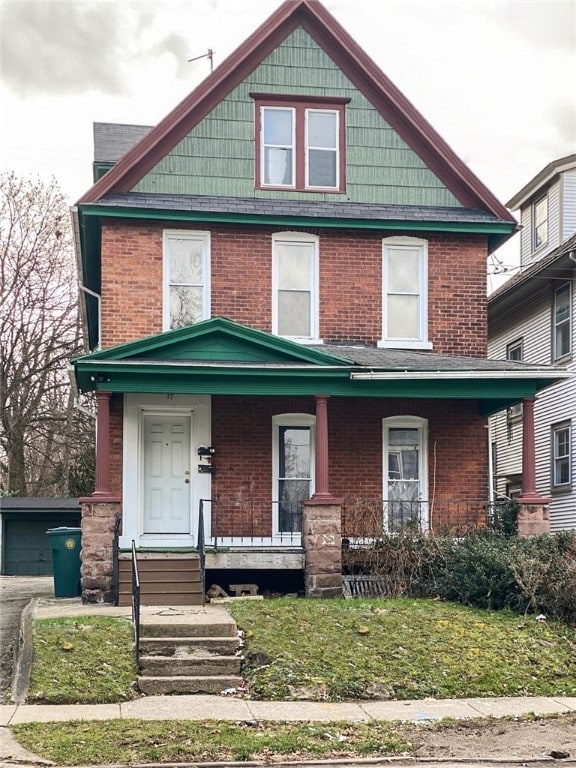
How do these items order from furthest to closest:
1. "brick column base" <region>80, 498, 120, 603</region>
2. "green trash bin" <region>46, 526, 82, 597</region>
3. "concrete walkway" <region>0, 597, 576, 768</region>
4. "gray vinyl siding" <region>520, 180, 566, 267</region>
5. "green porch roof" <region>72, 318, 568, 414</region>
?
"gray vinyl siding" <region>520, 180, 566, 267</region>
"green trash bin" <region>46, 526, 82, 597</region>
"green porch roof" <region>72, 318, 568, 414</region>
"brick column base" <region>80, 498, 120, 603</region>
"concrete walkway" <region>0, 597, 576, 768</region>

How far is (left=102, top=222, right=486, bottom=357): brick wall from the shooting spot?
18.9 m

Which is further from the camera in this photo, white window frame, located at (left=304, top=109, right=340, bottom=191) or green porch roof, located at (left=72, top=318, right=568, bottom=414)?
white window frame, located at (left=304, top=109, right=340, bottom=191)

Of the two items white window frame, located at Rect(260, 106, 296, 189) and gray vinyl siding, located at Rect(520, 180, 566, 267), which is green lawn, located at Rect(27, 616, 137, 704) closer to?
white window frame, located at Rect(260, 106, 296, 189)

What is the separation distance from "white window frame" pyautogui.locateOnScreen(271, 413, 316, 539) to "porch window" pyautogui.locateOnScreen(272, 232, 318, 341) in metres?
1.48

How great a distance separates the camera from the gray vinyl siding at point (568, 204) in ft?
83.1

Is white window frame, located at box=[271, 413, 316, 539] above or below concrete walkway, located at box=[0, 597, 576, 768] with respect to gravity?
above

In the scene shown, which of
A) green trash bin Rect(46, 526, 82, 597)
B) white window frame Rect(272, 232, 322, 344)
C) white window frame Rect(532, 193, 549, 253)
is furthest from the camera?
white window frame Rect(532, 193, 549, 253)

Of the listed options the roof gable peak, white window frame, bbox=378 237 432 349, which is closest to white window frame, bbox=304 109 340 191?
the roof gable peak

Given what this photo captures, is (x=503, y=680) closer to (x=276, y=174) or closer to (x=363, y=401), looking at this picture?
(x=363, y=401)

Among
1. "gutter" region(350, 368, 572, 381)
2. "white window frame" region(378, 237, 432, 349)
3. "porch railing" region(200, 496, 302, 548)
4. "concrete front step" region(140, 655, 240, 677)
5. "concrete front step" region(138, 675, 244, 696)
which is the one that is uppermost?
"white window frame" region(378, 237, 432, 349)

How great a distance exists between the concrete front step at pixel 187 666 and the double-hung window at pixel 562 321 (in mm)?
14834

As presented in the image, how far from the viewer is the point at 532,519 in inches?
680

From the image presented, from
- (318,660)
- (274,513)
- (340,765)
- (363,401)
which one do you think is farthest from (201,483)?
(340,765)

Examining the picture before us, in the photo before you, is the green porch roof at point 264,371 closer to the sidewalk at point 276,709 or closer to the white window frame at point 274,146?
the white window frame at point 274,146
